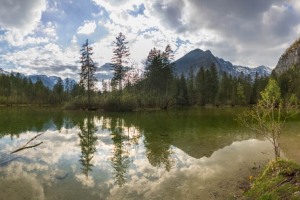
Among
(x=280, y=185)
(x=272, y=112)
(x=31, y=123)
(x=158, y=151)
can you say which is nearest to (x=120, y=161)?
(x=158, y=151)

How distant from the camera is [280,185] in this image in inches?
327

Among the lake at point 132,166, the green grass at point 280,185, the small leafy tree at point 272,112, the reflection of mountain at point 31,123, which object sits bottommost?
the lake at point 132,166

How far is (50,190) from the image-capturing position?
402 inches

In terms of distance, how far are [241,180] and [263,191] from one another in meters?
3.21

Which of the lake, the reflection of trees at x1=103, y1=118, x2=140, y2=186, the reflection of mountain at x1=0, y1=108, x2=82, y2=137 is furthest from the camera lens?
the reflection of mountain at x1=0, y1=108, x2=82, y2=137

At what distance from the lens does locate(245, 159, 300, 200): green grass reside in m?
7.42

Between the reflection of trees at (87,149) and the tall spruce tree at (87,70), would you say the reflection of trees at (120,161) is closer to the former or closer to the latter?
the reflection of trees at (87,149)

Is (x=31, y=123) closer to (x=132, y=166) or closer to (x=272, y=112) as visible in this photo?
(x=132, y=166)

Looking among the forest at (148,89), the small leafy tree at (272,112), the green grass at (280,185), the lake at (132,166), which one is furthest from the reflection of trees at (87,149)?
the forest at (148,89)

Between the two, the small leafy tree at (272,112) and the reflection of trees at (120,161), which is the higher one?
the small leafy tree at (272,112)

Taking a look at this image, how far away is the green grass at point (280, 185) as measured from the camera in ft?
24.3

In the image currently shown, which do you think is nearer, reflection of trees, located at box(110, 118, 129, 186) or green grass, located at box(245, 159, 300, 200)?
green grass, located at box(245, 159, 300, 200)

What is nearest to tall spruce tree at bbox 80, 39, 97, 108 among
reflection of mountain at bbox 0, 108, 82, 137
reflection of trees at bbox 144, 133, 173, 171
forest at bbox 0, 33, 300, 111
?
forest at bbox 0, 33, 300, 111

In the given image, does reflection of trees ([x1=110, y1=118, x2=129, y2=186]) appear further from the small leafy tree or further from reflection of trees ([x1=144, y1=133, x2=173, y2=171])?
the small leafy tree
